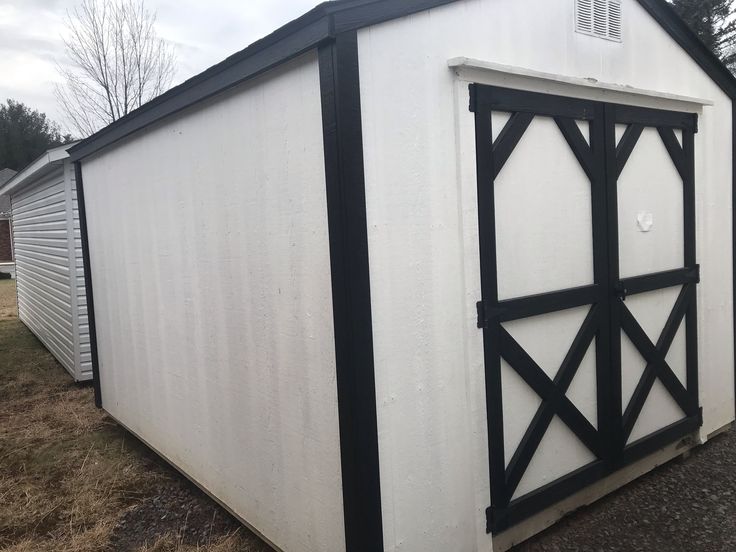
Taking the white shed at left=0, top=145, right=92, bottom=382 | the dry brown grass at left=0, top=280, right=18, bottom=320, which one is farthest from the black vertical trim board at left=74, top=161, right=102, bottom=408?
the dry brown grass at left=0, top=280, right=18, bottom=320

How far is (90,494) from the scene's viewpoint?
399 centimetres

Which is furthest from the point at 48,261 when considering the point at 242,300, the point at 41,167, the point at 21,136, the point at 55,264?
the point at 21,136

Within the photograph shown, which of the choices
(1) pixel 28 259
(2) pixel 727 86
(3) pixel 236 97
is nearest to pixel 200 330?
(3) pixel 236 97

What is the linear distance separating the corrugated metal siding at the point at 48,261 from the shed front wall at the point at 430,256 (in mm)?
5499

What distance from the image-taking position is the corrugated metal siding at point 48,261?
725 centimetres

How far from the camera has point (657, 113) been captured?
371 centimetres

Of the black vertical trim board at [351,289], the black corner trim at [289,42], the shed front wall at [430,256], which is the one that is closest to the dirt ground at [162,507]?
the shed front wall at [430,256]

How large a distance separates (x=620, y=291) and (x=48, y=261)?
766cm

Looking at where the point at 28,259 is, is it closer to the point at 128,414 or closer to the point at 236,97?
the point at 128,414

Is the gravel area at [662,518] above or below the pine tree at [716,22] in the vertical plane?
below

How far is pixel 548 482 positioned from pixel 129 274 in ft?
10.9

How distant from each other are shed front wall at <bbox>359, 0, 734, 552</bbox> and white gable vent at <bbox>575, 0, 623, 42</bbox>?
1.25ft

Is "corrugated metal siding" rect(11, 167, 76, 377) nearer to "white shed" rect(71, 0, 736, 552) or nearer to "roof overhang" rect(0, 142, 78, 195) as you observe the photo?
"roof overhang" rect(0, 142, 78, 195)

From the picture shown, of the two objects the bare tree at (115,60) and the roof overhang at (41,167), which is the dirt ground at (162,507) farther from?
the bare tree at (115,60)
